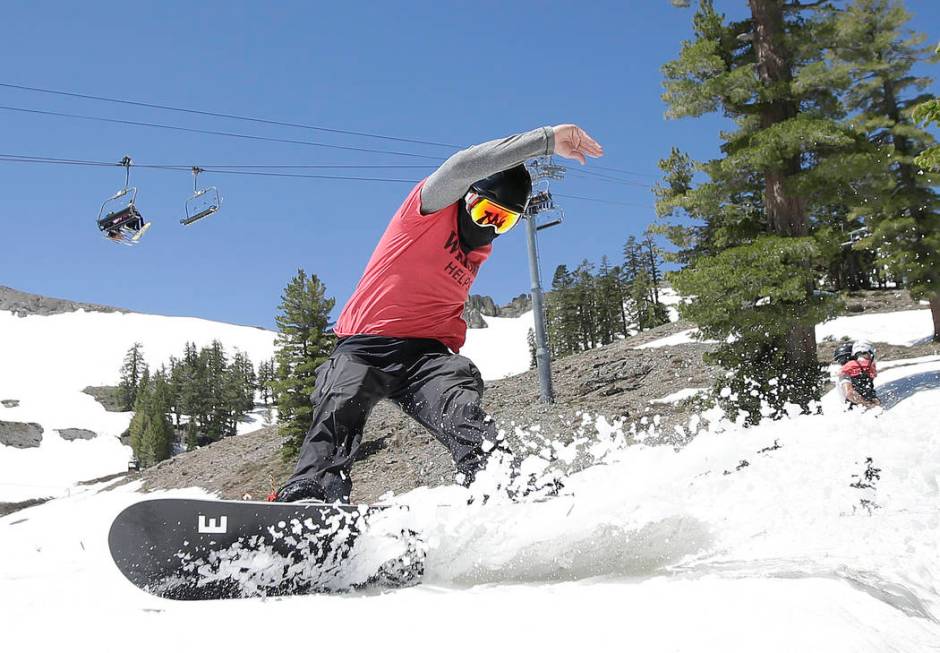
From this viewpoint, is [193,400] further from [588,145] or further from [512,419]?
[588,145]

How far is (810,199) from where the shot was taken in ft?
37.9

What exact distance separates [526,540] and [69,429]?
92.2m

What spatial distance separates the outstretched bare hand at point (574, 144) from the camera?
2.88 meters

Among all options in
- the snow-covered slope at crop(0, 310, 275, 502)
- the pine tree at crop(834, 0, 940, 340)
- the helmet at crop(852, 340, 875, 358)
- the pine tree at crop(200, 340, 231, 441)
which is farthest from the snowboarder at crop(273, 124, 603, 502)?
the pine tree at crop(200, 340, 231, 441)

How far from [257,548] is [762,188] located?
483 inches

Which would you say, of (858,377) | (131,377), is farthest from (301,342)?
(131,377)

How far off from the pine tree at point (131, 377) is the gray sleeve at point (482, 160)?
10246cm

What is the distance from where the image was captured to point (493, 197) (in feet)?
9.69

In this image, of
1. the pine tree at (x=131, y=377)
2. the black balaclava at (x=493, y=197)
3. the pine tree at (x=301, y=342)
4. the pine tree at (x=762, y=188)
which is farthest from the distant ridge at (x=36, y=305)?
the black balaclava at (x=493, y=197)

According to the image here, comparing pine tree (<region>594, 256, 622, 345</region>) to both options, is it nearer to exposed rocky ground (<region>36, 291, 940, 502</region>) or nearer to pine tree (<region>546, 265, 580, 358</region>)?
pine tree (<region>546, 265, 580, 358</region>)

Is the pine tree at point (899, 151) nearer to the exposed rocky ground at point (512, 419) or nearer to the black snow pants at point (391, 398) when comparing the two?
the exposed rocky ground at point (512, 419)

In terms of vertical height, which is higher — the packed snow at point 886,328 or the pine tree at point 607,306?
the pine tree at point 607,306

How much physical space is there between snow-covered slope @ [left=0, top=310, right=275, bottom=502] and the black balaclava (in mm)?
45974

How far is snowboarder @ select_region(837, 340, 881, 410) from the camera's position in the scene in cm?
806
